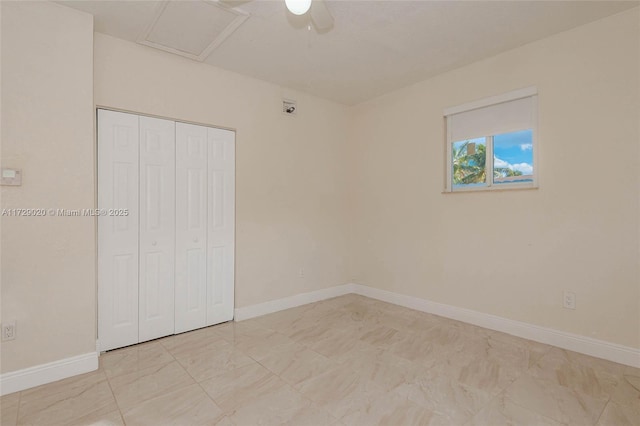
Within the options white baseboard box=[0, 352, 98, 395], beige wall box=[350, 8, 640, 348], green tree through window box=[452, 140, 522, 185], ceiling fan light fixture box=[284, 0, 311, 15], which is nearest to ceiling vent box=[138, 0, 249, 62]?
ceiling fan light fixture box=[284, 0, 311, 15]

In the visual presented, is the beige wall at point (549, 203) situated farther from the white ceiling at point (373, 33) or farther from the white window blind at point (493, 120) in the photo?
the white ceiling at point (373, 33)

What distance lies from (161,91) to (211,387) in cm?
263

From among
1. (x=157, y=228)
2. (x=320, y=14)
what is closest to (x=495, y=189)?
(x=320, y=14)

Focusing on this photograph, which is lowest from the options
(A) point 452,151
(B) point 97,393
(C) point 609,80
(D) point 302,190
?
(B) point 97,393

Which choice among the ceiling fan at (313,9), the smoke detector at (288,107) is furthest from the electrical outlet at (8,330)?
the smoke detector at (288,107)

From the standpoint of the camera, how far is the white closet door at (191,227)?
10.4 feet

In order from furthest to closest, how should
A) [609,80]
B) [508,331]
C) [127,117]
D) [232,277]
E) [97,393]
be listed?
[232,277] < [508,331] < [127,117] < [609,80] < [97,393]

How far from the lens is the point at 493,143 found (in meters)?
3.27

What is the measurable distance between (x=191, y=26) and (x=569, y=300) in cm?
398

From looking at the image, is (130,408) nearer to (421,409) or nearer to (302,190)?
(421,409)

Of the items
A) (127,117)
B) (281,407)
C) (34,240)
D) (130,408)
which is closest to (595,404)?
(281,407)

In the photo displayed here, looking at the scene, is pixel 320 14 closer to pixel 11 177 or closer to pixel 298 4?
pixel 298 4

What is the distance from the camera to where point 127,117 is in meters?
2.86

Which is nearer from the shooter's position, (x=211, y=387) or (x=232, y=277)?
(x=211, y=387)
